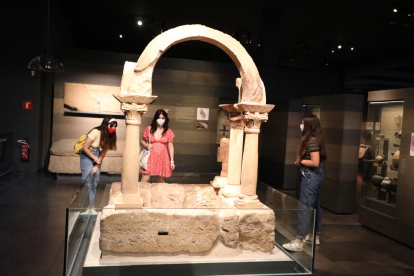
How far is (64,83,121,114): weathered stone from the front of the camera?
8.90 m

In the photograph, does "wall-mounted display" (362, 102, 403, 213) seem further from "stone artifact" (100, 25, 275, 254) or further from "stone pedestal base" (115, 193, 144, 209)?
"stone pedestal base" (115, 193, 144, 209)

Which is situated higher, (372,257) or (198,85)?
(198,85)

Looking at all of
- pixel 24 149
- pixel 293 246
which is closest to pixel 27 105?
pixel 24 149

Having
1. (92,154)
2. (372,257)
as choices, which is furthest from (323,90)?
(92,154)

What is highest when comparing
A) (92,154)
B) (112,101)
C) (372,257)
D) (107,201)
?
(112,101)

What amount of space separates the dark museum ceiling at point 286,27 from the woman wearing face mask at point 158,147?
4630mm

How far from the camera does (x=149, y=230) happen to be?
3473mm

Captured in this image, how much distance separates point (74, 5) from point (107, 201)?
23.7 ft

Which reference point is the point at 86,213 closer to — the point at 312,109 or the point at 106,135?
the point at 106,135

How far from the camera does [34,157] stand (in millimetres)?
8953

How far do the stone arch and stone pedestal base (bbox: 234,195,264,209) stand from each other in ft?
3.44

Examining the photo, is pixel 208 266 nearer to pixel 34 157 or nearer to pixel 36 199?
pixel 36 199

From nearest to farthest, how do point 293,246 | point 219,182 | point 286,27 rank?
1. point 293,246
2. point 219,182
3. point 286,27

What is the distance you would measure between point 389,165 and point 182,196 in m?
3.13
